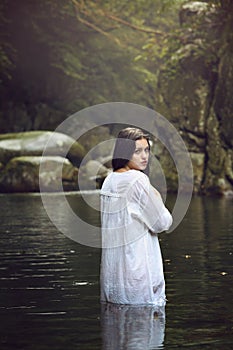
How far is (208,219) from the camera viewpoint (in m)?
18.2

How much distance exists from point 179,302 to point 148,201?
4.20ft

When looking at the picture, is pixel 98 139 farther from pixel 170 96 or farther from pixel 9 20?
pixel 170 96

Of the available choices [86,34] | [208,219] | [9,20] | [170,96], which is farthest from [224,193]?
[86,34]

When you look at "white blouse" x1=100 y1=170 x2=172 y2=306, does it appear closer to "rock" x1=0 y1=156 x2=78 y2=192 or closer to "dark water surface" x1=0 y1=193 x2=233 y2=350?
"dark water surface" x1=0 y1=193 x2=233 y2=350

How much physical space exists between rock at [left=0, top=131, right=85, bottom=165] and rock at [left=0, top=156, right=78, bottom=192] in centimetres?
139

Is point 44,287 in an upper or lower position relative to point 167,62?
lower

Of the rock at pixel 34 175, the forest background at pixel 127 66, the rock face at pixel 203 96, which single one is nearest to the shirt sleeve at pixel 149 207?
the forest background at pixel 127 66

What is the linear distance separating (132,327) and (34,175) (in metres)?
24.2

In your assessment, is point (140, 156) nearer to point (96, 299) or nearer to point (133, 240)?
point (133, 240)

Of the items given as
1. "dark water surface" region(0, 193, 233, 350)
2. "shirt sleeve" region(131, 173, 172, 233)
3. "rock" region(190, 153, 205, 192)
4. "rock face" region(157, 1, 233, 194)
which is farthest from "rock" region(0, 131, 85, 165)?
"shirt sleeve" region(131, 173, 172, 233)

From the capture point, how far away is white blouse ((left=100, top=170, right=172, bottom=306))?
7.43m

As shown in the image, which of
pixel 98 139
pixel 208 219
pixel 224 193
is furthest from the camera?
pixel 98 139

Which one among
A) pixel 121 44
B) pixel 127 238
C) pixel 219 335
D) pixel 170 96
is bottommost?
pixel 219 335

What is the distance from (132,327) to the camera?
6898 mm
